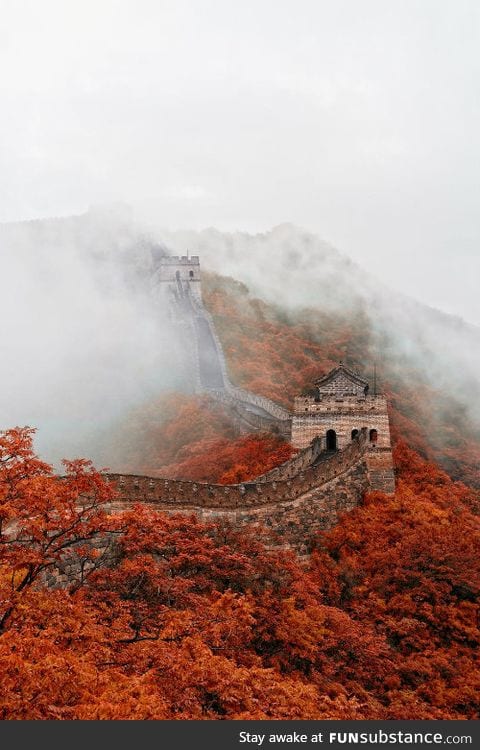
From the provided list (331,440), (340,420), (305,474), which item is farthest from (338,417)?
(305,474)

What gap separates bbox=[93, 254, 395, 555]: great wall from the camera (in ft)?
92.6

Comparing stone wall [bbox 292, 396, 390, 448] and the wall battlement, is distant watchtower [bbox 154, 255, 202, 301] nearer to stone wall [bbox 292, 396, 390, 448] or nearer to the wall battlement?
the wall battlement

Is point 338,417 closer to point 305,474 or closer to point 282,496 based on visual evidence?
point 305,474

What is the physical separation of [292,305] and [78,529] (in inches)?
3087

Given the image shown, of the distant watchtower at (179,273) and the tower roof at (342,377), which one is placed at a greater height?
the distant watchtower at (179,273)

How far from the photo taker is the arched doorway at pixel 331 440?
41.5 m

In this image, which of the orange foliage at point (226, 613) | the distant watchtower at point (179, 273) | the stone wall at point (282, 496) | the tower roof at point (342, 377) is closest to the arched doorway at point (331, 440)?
the stone wall at point (282, 496)

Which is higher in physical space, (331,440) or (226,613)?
(331,440)

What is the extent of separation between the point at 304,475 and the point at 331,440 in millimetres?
8699

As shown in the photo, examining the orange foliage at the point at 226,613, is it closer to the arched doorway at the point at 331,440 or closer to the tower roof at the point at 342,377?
the arched doorway at the point at 331,440

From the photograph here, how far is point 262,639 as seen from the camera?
2281cm

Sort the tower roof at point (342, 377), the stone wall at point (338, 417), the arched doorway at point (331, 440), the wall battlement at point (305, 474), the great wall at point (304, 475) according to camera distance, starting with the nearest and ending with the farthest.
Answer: the great wall at point (304, 475)
the wall battlement at point (305, 474)
the stone wall at point (338, 417)
the arched doorway at point (331, 440)
the tower roof at point (342, 377)

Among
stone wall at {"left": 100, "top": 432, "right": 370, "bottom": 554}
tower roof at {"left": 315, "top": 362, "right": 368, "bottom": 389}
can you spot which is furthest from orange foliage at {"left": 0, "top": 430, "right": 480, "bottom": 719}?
tower roof at {"left": 315, "top": 362, "right": 368, "bottom": 389}

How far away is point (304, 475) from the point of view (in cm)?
3338
